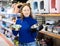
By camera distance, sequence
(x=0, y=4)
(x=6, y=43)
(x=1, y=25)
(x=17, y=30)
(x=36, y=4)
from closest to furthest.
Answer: (x=17, y=30) < (x=36, y=4) < (x=6, y=43) < (x=1, y=25) < (x=0, y=4)

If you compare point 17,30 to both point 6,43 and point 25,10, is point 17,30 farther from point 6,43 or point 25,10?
point 6,43

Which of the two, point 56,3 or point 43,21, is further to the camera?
point 43,21

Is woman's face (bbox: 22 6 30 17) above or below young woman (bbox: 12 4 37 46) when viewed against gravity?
above

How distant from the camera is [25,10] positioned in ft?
8.39

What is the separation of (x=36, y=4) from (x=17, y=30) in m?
0.97

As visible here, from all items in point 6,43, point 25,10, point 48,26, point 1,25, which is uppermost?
point 25,10

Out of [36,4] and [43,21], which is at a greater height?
[36,4]

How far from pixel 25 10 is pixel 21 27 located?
280 millimetres

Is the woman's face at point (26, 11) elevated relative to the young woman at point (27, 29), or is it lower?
elevated

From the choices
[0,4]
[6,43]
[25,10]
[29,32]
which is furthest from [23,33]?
[0,4]

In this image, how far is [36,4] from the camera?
11.1 feet

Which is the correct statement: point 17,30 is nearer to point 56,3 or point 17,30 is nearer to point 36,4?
point 56,3

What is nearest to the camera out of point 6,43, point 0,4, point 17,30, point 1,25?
point 17,30

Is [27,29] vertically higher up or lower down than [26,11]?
lower down
